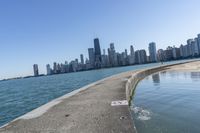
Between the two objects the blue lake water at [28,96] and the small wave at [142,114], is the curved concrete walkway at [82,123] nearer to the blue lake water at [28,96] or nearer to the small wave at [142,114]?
the small wave at [142,114]

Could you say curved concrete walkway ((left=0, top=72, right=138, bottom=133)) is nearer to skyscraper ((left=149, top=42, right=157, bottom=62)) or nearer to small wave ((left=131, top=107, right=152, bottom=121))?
small wave ((left=131, top=107, right=152, bottom=121))

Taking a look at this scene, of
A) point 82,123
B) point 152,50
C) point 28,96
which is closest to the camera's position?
point 82,123

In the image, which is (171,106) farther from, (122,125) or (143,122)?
(122,125)

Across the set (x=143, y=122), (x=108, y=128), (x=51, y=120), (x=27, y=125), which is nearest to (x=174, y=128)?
(x=143, y=122)

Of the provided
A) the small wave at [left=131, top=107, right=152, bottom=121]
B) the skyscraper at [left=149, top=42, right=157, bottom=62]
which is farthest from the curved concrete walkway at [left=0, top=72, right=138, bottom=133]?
the skyscraper at [left=149, top=42, right=157, bottom=62]

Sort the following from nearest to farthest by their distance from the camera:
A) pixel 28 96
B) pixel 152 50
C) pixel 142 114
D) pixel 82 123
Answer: pixel 82 123 < pixel 142 114 < pixel 28 96 < pixel 152 50

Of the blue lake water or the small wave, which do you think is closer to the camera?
the small wave

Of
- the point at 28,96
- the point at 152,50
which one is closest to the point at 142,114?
the point at 28,96

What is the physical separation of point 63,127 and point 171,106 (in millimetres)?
5496

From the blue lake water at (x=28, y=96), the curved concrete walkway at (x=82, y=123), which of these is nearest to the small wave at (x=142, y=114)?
the curved concrete walkway at (x=82, y=123)

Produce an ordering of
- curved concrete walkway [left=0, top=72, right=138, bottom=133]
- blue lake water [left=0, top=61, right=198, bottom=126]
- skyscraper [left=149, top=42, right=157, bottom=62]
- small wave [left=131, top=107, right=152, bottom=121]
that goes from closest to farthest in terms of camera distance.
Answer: curved concrete walkway [left=0, top=72, right=138, bottom=133]
small wave [left=131, top=107, right=152, bottom=121]
blue lake water [left=0, top=61, right=198, bottom=126]
skyscraper [left=149, top=42, right=157, bottom=62]

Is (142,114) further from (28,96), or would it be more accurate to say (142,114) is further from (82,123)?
(28,96)

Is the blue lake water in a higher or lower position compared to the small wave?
lower

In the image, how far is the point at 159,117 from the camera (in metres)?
7.44
